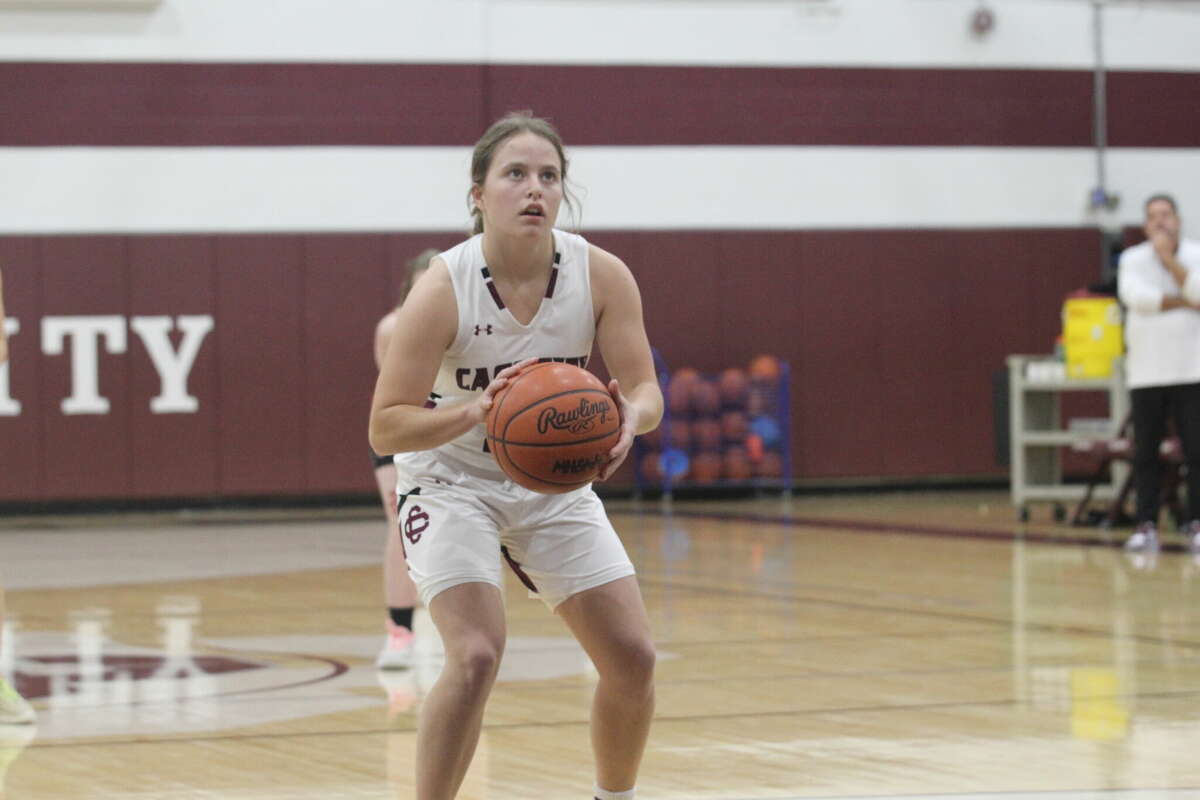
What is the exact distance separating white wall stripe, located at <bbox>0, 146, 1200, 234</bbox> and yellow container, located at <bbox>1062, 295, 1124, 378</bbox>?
4310 millimetres

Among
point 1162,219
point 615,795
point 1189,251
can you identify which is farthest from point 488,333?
point 1189,251

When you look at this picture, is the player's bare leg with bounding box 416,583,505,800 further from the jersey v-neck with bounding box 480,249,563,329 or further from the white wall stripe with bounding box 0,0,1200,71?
the white wall stripe with bounding box 0,0,1200,71

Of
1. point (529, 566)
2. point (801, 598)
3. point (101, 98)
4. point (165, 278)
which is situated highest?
point (101, 98)

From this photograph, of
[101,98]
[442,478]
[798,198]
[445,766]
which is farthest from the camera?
[798,198]

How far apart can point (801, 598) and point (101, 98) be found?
9069 millimetres

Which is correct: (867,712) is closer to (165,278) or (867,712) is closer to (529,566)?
(529,566)

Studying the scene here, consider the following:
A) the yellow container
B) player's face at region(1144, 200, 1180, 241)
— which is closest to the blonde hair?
player's face at region(1144, 200, 1180, 241)

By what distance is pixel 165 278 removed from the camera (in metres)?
16.1

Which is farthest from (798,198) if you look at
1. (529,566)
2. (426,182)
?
(529,566)

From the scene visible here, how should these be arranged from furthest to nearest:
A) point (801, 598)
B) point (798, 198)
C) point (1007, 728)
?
1. point (798, 198)
2. point (801, 598)
3. point (1007, 728)

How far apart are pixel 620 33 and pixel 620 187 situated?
4.73 feet

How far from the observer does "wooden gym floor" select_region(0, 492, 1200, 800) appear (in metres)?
5.24

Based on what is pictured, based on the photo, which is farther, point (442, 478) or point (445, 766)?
point (442, 478)

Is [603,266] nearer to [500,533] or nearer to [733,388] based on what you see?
[500,533]
